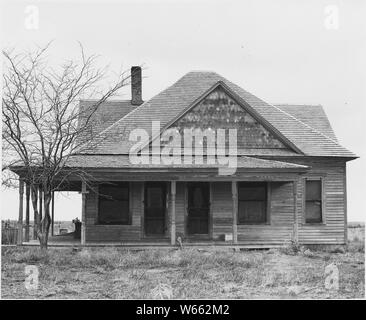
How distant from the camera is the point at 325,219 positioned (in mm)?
21953

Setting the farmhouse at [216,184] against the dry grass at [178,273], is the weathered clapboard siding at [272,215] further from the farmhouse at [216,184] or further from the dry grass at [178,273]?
the dry grass at [178,273]

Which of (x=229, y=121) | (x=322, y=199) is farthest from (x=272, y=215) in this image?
(x=229, y=121)

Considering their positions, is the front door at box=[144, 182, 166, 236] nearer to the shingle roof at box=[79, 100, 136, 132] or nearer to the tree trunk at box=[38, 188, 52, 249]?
the shingle roof at box=[79, 100, 136, 132]

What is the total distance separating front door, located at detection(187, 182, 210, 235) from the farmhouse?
0.03m

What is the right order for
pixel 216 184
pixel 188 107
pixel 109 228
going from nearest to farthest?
pixel 109 228 → pixel 216 184 → pixel 188 107

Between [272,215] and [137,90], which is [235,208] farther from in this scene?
[137,90]

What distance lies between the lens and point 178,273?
15125mm

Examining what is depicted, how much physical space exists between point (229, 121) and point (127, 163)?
4.05m

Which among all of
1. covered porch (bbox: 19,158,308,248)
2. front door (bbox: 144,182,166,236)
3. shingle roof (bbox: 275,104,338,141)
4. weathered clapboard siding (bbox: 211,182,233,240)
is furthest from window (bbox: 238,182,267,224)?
shingle roof (bbox: 275,104,338,141)

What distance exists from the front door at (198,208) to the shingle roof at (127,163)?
1.41 m

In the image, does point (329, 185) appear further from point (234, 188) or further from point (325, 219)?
point (234, 188)

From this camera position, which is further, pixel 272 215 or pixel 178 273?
pixel 272 215
